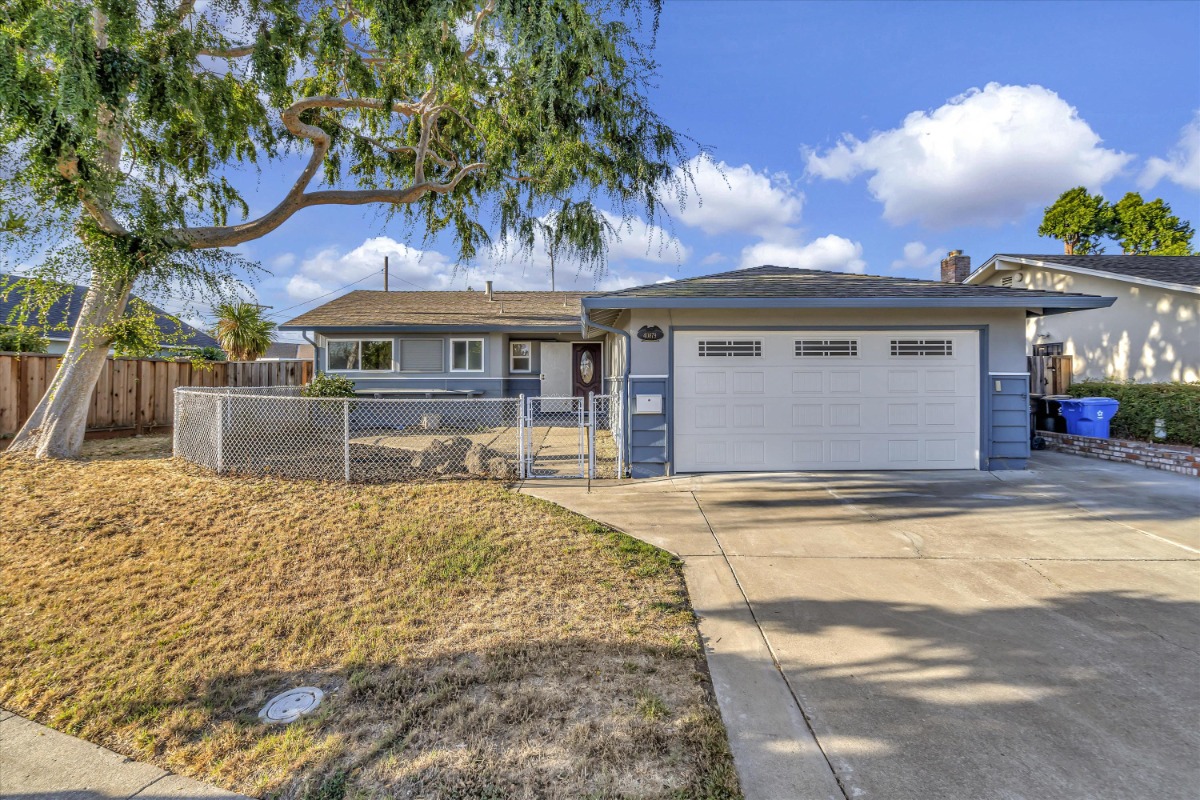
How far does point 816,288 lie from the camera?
827 cm

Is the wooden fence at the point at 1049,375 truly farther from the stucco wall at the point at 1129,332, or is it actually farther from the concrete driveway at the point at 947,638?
the concrete driveway at the point at 947,638

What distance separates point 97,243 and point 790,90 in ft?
32.4

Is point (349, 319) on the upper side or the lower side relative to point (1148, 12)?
lower

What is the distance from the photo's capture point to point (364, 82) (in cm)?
766

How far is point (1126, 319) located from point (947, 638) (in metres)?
13.3

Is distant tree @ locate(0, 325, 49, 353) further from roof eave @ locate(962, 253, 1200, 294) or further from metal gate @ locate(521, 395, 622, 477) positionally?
roof eave @ locate(962, 253, 1200, 294)

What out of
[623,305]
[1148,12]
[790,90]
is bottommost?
[623,305]

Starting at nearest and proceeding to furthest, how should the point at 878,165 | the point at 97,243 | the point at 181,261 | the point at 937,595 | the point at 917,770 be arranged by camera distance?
the point at 917,770
the point at 937,595
the point at 97,243
the point at 181,261
the point at 878,165

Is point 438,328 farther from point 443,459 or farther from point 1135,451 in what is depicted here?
point 1135,451

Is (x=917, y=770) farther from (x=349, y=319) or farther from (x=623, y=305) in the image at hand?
(x=349, y=319)

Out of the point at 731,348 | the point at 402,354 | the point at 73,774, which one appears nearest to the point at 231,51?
the point at 731,348

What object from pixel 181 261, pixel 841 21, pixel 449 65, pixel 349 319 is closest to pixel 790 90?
pixel 841 21

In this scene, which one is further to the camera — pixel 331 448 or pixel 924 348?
pixel 331 448

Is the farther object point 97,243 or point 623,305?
point 623,305
